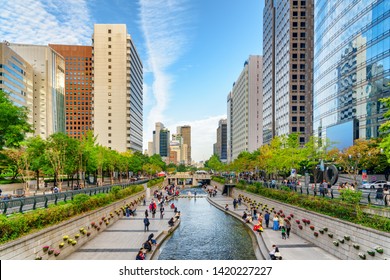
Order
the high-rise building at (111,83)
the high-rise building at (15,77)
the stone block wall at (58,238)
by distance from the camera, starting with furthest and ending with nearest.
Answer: the high-rise building at (111,83) < the high-rise building at (15,77) < the stone block wall at (58,238)

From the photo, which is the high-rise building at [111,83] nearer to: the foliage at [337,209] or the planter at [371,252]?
the foliage at [337,209]

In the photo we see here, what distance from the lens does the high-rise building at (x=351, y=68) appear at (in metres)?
55.6

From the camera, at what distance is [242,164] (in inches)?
3893

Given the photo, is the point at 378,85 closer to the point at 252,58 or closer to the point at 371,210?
the point at 371,210

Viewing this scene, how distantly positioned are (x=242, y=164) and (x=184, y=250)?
7470cm

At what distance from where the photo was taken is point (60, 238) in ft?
67.8

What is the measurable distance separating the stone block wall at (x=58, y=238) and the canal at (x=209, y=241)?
687 centimetres

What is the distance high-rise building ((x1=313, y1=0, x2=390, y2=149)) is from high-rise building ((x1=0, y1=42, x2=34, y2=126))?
93.0 m

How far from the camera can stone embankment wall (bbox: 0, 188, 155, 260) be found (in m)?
15.1

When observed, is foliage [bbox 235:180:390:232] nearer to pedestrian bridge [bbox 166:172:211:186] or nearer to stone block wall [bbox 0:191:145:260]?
stone block wall [bbox 0:191:145:260]

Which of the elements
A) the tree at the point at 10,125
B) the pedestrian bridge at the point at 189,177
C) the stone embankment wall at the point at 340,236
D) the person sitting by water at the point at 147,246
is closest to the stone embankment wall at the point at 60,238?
the person sitting by water at the point at 147,246

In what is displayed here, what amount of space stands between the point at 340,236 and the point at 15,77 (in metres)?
126

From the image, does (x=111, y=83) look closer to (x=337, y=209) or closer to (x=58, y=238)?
(x=58, y=238)
